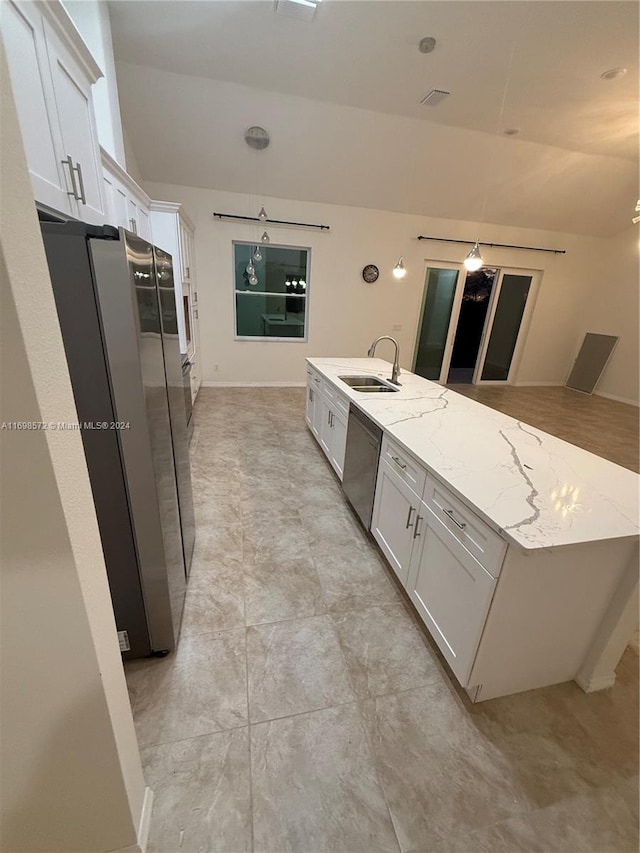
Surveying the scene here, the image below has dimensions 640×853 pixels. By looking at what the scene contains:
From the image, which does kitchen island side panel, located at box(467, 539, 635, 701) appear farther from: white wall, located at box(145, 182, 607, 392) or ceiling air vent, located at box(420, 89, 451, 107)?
white wall, located at box(145, 182, 607, 392)

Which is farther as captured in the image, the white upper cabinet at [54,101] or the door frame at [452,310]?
the door frame at [452,310]

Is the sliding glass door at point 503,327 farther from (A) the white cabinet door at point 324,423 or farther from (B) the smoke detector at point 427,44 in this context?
(A) the white cabinet door at point 324,423

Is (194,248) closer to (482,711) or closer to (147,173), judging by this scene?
(147,173)

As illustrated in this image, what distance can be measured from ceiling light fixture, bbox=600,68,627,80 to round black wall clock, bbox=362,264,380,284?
3.14m

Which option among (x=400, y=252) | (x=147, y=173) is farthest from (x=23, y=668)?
(x=400, y=252)

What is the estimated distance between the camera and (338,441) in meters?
2.94

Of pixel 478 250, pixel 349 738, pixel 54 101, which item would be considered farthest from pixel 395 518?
pixel 54 101

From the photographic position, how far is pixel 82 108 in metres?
1.78

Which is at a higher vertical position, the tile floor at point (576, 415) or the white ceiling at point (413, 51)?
the white ceiling at point (413, 51)

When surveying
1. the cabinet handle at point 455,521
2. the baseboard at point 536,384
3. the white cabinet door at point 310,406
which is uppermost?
the cabinet handle at point 455,521

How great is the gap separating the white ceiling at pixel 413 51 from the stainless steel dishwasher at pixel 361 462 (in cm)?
301

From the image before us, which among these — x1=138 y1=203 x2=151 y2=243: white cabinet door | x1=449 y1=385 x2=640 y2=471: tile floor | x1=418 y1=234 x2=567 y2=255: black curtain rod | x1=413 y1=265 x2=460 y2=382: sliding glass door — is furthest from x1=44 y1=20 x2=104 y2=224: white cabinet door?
x1=413 y1=265 x2=460 y2=382: sliding glass door

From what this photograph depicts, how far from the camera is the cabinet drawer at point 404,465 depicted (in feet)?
5.37

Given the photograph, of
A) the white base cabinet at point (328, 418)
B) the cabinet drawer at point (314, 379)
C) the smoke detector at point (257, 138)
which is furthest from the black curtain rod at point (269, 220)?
the white base cabinet at point (328, 418)
